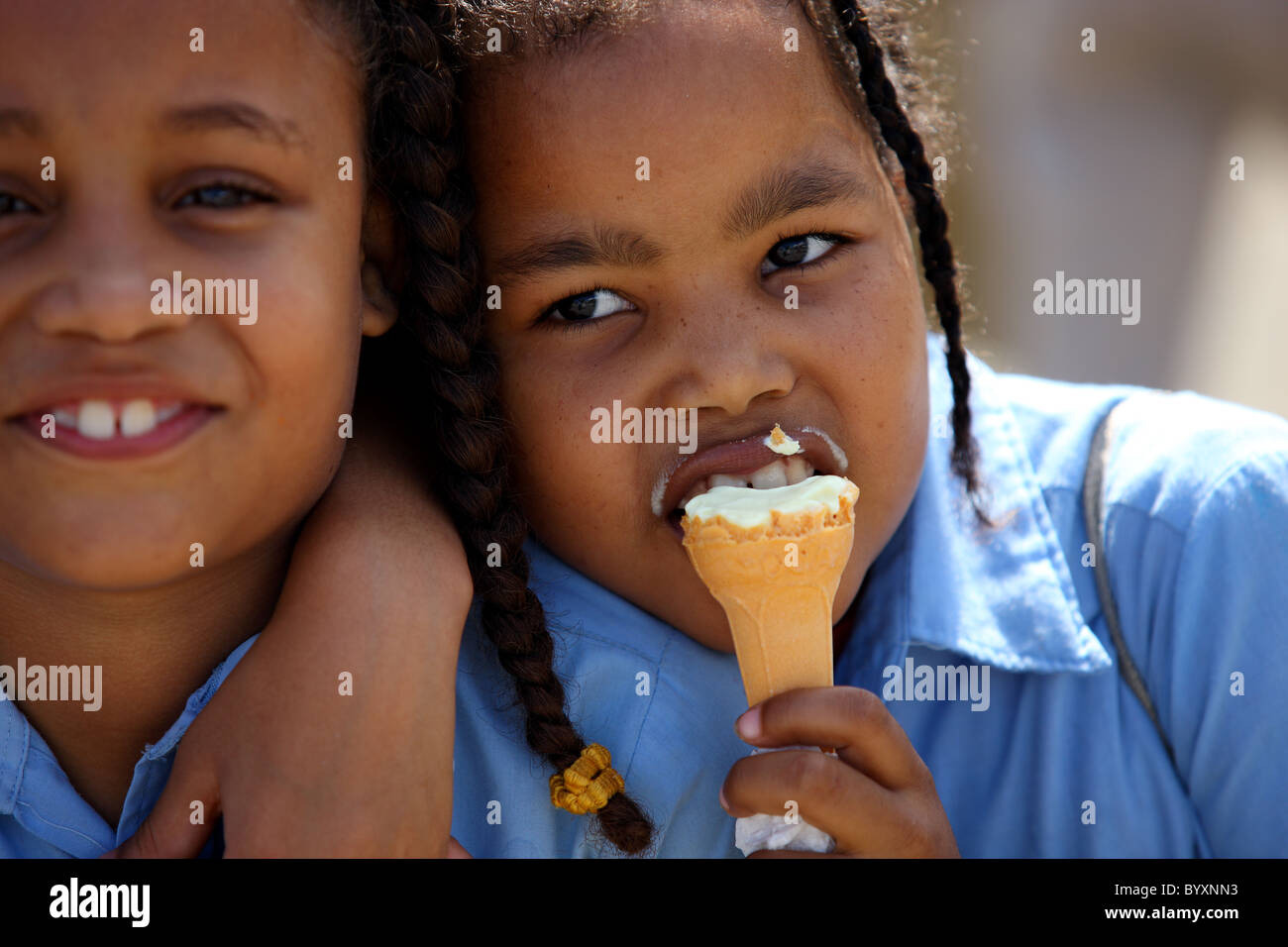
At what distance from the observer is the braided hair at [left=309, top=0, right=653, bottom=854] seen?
186 centimetres

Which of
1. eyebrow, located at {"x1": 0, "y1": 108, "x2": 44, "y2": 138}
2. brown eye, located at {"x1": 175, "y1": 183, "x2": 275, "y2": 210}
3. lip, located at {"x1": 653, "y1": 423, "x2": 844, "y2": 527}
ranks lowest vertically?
lip, located at {"x1": 653, "y1": 423, "x2": 844, "y2": 527}

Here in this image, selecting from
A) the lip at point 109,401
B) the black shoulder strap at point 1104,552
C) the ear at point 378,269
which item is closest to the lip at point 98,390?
the lip at point 109,401

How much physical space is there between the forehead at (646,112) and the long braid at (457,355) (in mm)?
86

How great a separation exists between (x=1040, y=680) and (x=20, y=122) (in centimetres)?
162

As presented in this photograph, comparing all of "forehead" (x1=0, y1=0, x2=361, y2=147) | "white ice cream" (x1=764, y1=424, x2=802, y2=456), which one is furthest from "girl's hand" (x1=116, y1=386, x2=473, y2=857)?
"forehead" (x1=0, y1=0, x2=361, y2=147)

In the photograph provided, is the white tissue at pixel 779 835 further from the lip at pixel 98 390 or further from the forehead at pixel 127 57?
the forehead at pixel 127 57

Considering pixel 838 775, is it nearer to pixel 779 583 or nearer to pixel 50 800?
pixel 779 583

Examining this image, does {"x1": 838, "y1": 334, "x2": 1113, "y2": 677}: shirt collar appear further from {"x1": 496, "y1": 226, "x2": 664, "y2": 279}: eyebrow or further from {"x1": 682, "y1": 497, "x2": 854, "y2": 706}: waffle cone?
{"x1": 496, "y1": 226, "x2": 664, "y2": 279}: eyebrow

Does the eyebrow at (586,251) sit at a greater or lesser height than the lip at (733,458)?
greater

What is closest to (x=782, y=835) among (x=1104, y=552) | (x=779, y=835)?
(x=779, y=835)

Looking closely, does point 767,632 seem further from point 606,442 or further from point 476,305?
point 476,305

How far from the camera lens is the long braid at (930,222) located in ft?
7.03

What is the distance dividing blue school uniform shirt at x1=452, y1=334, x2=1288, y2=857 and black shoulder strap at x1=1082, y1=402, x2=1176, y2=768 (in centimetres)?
1
